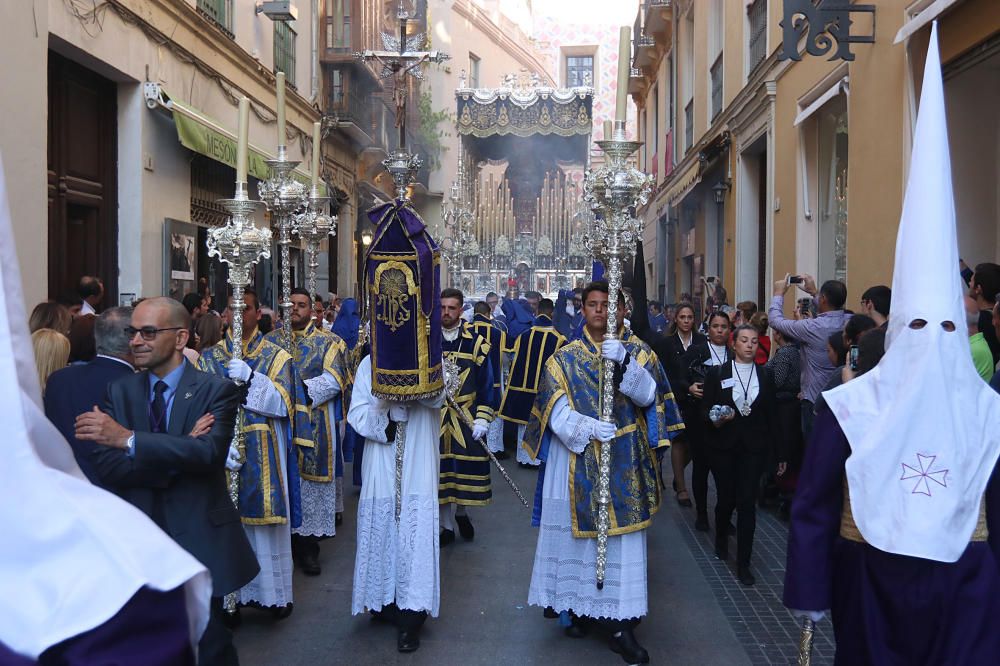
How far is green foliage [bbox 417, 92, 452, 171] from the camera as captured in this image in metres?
29.4

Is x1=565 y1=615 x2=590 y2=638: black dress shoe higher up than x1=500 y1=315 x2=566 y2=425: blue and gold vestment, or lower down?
lower down

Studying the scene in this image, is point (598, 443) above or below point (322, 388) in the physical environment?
below

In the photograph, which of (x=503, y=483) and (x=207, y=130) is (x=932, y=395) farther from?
(x=207, y=130)

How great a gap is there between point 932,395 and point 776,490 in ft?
19.9

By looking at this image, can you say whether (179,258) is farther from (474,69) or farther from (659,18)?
(474,69)

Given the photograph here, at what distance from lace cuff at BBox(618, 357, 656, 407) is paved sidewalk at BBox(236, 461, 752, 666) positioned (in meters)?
1.38

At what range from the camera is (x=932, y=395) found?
2.97 metres

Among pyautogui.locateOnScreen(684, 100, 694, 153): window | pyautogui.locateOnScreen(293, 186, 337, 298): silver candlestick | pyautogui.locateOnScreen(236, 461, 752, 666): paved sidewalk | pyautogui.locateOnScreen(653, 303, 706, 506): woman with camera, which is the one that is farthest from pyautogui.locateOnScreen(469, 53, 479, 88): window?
pyautogui.locateOnScreen(236, 461, 752, 666): paved sidewalk

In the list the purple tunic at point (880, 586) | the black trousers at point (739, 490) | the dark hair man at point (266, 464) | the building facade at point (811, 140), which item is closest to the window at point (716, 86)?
the building facade at point (811, 140)

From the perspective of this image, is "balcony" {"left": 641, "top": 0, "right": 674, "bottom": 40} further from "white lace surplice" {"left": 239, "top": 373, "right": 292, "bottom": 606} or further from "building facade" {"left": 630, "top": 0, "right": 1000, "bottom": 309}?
"white lace surplice" {"left": 239, "top": 373, "right": 292, "bottom": 606}

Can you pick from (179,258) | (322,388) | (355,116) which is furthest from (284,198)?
(355,116)

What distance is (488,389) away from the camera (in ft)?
24.1

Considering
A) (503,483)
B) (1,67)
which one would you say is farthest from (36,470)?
(503,483)

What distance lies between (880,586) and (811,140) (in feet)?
30.1
